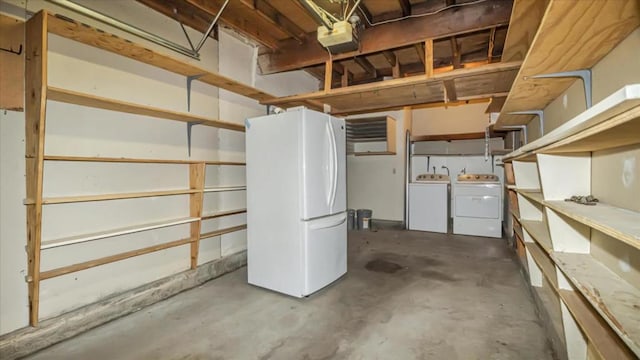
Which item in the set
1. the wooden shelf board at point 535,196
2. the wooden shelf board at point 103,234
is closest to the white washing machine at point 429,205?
the wooden shelf board at point 535,196

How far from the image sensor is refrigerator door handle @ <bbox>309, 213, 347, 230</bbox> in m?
2.97

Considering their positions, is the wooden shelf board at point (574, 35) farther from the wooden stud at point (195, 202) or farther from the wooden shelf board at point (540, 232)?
the wooden stud at point (195, 202)

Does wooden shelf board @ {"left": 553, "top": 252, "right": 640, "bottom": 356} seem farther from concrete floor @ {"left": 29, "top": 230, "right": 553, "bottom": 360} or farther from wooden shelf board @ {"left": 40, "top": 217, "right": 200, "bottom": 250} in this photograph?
wooden shelf board @ {"left": 40, "top": 217, "right": 200, "bottom": 250}

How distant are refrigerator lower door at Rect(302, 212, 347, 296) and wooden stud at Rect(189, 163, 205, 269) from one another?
1140 mm

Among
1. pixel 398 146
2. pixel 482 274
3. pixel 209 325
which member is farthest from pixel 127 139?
pixel 398 146

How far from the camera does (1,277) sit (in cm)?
202

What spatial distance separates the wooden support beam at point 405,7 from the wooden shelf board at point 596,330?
2697 millimetres

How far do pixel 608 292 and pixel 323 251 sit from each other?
2.19m

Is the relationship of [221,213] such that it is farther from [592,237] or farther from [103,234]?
[592,237]

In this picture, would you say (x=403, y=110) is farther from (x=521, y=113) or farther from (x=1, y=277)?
(x=1, y=277)

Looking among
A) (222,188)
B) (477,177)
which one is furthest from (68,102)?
(477,177)

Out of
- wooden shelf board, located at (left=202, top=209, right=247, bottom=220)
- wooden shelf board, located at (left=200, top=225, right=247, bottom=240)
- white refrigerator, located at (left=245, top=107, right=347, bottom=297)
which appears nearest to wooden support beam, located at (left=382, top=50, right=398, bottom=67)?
white refrigerator, located at (left=245, top=107, right=347, bottom=297)

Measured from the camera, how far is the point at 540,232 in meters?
2.29

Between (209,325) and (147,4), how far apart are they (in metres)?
2.85
